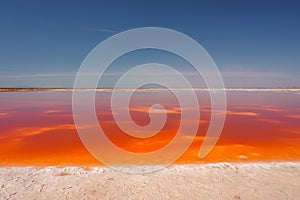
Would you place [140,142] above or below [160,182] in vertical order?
above

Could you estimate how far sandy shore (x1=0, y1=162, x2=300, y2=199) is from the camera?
3934 mm

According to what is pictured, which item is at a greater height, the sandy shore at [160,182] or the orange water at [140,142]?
the orange water at [140,142]

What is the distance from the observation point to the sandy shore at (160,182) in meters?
3.93

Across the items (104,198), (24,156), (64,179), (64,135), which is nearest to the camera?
(104,198)

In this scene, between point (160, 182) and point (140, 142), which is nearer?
point (160, 182)

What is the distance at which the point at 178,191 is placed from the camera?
4.05 metres

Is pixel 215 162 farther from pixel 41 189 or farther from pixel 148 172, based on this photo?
pixel 41 189

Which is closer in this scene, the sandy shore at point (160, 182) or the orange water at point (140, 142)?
the sandy shore at point (160, 182)

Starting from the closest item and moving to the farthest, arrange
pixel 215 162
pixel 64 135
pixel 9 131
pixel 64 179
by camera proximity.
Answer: pixel 64 179 < pixel 215 162 < pixel 64 135 < pixel 9 131

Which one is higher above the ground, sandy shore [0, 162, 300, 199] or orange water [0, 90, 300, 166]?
orange water [0, 90, 300, 166]

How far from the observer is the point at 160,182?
4426mm

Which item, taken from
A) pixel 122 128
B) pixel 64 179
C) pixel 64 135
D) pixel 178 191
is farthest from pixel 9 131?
pixel 178 191

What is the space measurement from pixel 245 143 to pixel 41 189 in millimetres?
5919

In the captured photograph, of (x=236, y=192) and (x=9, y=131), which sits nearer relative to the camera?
(x=236, y=192)
